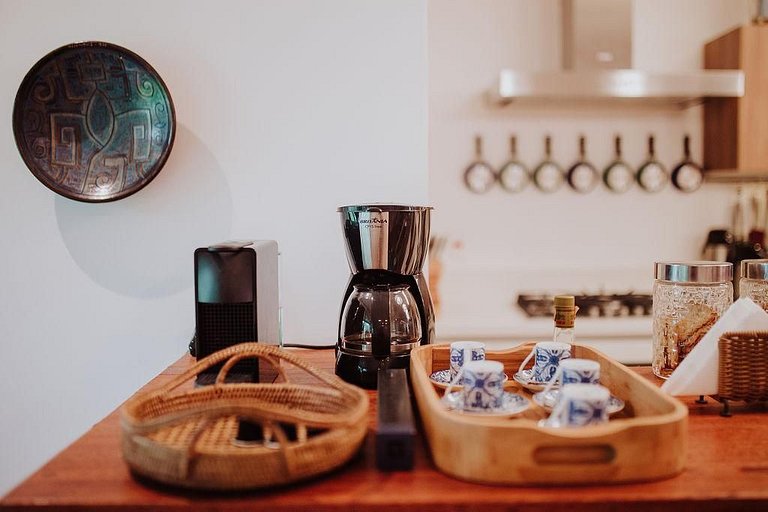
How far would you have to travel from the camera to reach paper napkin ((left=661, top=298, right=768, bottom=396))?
104 cm

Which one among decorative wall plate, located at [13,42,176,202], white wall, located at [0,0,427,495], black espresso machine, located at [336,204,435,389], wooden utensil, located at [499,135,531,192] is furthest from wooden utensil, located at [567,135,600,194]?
decorative wall plate, located at [13,42,176,202]

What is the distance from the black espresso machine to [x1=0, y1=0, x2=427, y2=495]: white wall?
1.33ft

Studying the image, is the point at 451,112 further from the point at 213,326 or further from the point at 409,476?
the point at 409,476

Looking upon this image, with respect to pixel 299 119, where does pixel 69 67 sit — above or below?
above

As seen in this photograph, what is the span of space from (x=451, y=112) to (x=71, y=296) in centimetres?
211

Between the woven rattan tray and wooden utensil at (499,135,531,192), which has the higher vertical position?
wooden utensil at (499,135,531,192)

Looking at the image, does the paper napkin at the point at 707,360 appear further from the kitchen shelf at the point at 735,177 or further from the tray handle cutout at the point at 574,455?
the kitchen shelf at the point at 735,177

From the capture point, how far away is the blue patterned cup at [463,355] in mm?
1133

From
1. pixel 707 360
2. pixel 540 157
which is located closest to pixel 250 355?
pixel 707 360

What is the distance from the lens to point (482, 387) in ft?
3.03

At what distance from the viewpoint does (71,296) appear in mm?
1639

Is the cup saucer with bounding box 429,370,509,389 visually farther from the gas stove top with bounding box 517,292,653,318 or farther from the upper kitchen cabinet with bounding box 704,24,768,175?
the upper kitchen cabinet with bounding box 704,24,768,175

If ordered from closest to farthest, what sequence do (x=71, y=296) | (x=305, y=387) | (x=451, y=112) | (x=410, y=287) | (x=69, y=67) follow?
1. (x=305, y=387)
2. (x=410, y=287)
3. (x=69, y=67)
4. (x=71, y=296)
5. (x=451, y=112)

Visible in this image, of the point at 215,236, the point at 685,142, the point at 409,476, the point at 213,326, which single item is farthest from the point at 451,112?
the point at 409,476
